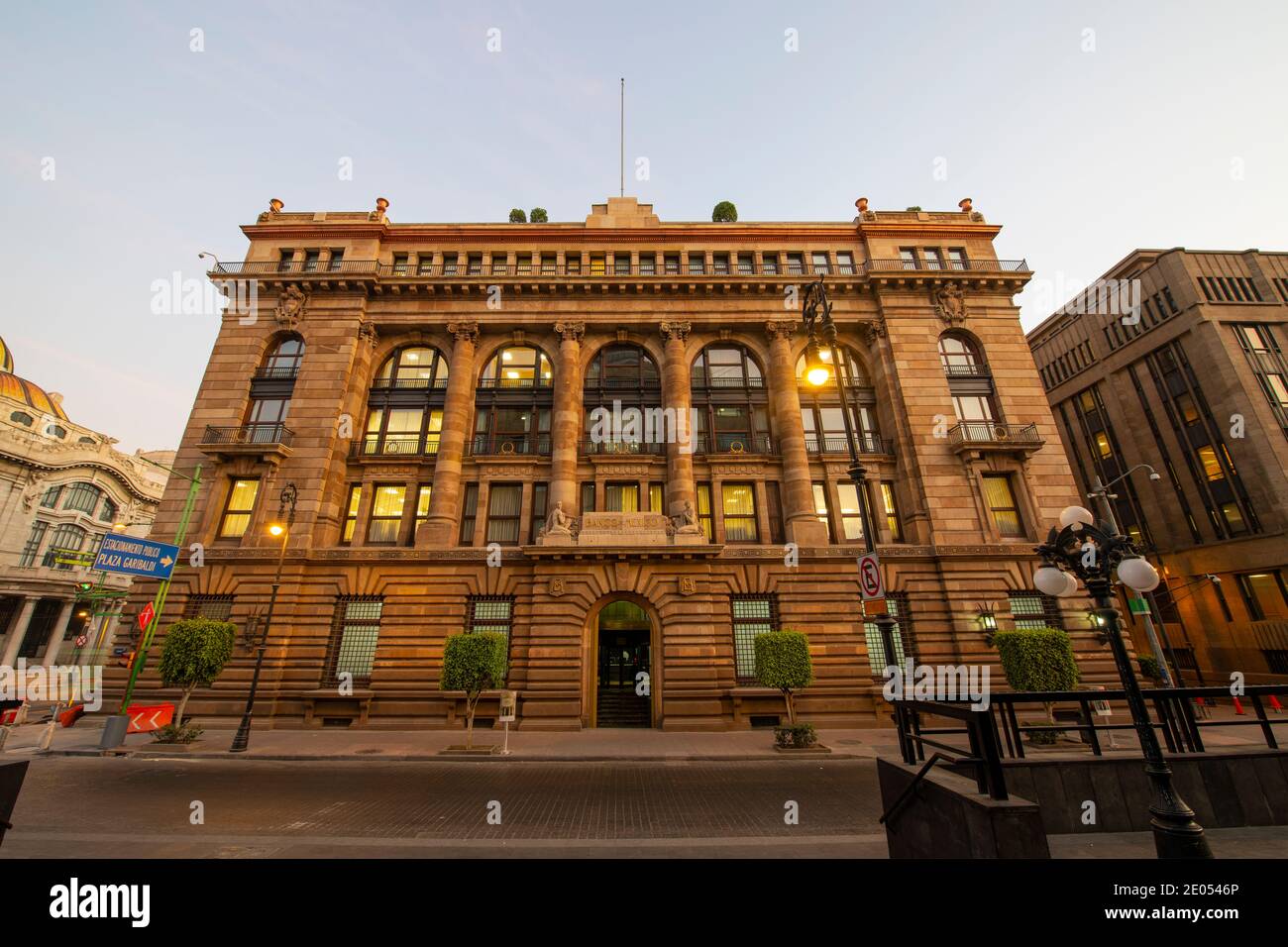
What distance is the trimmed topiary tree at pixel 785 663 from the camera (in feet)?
55.7

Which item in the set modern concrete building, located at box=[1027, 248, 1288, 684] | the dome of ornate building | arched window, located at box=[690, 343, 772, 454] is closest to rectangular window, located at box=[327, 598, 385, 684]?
arched window, located at box=[690, 343, 772, 454]

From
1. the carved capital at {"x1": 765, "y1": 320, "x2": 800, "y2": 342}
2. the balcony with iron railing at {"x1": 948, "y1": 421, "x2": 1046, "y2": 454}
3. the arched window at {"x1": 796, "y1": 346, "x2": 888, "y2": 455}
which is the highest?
the carved capital at {"x1": 765, "y1": 320, "x2": 800, "y2": 342}

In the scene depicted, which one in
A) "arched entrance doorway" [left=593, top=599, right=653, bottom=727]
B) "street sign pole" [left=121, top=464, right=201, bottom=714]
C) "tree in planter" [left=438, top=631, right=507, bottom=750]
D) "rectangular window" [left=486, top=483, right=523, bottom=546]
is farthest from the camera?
"rectangular window" [left=486, top=483, right=523, bottom=546]

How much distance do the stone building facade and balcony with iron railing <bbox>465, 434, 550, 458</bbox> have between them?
0.39 feet

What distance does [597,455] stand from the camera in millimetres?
23328

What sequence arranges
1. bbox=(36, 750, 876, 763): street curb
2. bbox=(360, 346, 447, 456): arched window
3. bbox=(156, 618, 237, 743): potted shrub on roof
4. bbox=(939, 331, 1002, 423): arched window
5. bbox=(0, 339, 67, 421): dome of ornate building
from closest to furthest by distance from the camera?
bbox=(36, 750, 876, 763): street curb
bbox=(156, 618, 237, 743): potted shrub on roof
bbox=(360, 346, 447, 456): arched window
bbox=(939, 331, 1002, 423): arched window
bbox=(0, 339, 67, 421): dome of ornate building

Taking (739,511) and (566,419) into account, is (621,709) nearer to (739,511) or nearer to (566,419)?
(739,511)

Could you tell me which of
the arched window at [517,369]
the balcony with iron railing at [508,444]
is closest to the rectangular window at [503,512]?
the balcony with iron railing at [508,444]

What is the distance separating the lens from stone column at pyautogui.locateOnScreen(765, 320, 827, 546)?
21.8 metres

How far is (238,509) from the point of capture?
22.4m

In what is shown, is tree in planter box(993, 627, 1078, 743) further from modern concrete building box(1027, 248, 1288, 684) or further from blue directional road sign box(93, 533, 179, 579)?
blue directional road sign box(93, 533, 179, 579)
